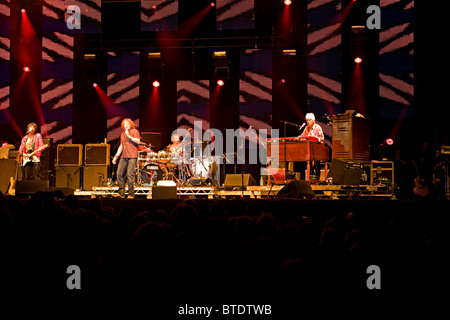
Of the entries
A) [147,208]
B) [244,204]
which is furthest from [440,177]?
[147,208]

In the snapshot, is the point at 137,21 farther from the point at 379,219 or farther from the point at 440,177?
the point at 379,219

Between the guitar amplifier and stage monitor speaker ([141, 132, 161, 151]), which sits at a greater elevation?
stage monitor speaker ([141, 132, 161, 151])

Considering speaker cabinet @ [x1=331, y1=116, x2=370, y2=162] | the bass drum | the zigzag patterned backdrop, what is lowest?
the bass drum

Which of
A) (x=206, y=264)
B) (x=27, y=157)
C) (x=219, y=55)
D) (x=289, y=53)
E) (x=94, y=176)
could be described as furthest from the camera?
(x=219, y=55)

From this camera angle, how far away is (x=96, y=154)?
1172 cm

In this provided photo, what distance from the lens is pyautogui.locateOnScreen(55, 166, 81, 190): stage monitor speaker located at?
458 inches

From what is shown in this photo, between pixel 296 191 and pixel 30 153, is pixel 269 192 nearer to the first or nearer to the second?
pixel 296 191

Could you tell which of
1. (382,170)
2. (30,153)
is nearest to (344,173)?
(382,170)

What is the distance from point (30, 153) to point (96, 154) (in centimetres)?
211

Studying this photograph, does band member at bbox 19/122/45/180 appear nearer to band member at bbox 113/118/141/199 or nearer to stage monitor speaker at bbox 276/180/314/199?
band member at bbox 113/118/141/199

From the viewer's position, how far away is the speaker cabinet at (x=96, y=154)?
11.7 meters

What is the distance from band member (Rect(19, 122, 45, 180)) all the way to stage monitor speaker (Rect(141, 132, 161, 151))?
3008 mm

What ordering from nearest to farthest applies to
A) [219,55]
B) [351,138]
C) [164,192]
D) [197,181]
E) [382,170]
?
[164,192]
[351,138]
[382,170]
[197,181]
[219,55]

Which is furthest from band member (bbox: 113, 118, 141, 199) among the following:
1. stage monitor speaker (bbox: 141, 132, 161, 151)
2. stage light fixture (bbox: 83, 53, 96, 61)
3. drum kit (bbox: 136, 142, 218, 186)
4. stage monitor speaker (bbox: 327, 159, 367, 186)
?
stage light fixture (bbox: 83, 53, 96, 61)
